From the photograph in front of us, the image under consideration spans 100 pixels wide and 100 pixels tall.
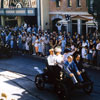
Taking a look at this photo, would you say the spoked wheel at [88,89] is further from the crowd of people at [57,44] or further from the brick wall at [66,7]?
the brick wall at [66,7]

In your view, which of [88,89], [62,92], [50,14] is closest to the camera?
[62,92]

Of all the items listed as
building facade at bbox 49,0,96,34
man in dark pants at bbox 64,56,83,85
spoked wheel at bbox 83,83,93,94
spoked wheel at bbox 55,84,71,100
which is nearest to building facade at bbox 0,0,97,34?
building facade at bbox 49,0,96,34

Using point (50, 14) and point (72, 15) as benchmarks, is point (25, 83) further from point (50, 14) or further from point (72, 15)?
point (50, 14)

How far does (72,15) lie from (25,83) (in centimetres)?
1622

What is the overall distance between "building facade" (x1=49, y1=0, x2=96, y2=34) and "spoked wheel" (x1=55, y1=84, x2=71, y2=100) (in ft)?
50.1

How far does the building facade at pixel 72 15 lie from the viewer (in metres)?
24.8

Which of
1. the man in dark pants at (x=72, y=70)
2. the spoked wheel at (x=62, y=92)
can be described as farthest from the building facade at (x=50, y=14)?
the spoked wheel at (x=62, y=92)

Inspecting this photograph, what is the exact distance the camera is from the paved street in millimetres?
9727

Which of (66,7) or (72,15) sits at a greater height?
(66,7)

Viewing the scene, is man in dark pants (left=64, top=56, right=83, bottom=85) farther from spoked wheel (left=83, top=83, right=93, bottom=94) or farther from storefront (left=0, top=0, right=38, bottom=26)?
storefront (left=0, top=0, right=38, bottom=26)

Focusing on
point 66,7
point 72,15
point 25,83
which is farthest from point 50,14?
point 25,83

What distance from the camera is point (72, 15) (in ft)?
87.1

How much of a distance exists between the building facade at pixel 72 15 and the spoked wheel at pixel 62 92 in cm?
1526

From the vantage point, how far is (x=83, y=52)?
15.7 m
